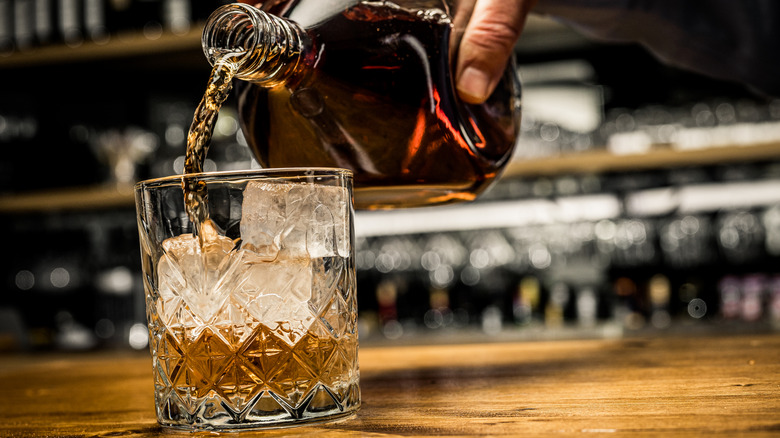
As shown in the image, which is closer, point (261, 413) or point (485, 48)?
point (261, 413)

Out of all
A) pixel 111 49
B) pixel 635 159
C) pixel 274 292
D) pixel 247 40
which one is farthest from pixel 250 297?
pixel 111 49

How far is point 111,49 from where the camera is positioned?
2.45 m

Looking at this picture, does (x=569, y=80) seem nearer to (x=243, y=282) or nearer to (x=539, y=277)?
(x=539, y=277)

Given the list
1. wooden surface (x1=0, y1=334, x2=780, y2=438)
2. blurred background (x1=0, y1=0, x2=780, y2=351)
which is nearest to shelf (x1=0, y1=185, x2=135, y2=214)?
blurred background (x1=0, y1=0, x2=780, y2=351)

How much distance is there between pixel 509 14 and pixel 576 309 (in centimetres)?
197

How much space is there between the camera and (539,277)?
8.43 feet

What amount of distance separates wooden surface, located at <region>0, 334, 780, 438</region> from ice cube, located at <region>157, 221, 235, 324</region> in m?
0.07

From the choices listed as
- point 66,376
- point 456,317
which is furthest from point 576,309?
point 66,376

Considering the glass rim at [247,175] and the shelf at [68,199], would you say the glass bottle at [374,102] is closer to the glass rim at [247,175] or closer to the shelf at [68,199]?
the glass rim at [247,175]

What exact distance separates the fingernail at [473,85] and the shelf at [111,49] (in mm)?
1823

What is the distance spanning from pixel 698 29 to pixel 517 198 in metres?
1.60

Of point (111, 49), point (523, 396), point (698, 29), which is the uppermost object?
point (111, 49)

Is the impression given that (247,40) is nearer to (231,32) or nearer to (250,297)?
(231,32)

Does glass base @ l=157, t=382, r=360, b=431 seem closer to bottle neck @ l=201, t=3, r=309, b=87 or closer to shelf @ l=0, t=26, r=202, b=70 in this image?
bottle neck @ l=201, t=3, r=309, b=87
